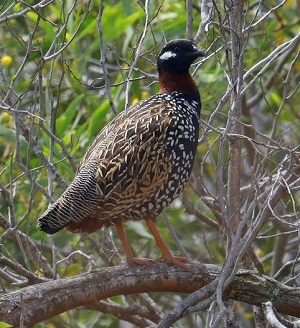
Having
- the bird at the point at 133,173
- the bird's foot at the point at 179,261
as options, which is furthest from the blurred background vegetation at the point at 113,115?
the bird's foot at the point at 179,261

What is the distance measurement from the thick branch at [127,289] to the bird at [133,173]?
0.15 metres

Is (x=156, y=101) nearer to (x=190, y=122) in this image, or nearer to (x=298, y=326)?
(x=190, y=122)

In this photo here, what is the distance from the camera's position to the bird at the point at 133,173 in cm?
562

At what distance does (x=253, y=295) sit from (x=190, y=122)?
3.80 ft

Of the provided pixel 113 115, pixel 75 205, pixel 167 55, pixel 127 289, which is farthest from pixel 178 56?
pixel 127 289

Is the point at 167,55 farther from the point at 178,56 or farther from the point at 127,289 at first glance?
the point at 127,289

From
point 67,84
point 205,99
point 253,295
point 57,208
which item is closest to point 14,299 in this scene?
point 57,208

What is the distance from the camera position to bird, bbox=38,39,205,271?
562cm

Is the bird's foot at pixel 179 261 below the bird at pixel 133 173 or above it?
below

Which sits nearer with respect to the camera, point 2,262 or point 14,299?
point 14,299

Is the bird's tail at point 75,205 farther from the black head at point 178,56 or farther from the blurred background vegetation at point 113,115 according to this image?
the black head at point 178,56

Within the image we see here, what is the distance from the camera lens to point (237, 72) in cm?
510

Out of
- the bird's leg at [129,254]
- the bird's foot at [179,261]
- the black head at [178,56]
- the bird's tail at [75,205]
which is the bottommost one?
the bird's foot at [179,261]

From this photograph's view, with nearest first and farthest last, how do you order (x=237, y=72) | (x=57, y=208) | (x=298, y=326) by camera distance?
(x=298, y=326) → (x=237, y=72) → (x=57, y=208)
